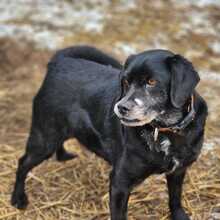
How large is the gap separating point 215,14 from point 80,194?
13.8 ft

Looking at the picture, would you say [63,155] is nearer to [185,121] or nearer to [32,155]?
[32,155]

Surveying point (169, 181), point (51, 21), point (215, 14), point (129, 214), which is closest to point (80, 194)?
point (129, 214)

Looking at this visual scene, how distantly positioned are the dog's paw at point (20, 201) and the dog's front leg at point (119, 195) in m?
0.99

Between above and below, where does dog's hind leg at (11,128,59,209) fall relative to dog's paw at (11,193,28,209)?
above

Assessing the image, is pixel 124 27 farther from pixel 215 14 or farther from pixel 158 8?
pixel 215 14

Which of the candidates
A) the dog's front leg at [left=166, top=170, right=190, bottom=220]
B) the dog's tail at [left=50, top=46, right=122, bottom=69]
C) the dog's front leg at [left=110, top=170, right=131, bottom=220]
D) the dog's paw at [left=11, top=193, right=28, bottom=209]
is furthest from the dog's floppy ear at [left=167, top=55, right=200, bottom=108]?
the dog's paw at [left=11, top=193, right=28, bottom=209]

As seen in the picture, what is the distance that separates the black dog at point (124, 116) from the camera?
131 inches

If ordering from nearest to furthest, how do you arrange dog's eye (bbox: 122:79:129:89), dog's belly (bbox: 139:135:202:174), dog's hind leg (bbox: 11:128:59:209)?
dog's eye (bbox: 122:79:129:89), dog's belly (bbox: 139:135:202:174), dog's hind leg (bbox: 11:128:59:209)

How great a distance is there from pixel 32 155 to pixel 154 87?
1.47 metres

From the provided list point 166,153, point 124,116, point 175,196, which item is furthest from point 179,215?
point 124,116

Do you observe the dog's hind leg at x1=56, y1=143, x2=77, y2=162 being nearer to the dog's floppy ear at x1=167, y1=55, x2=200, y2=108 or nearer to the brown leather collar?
the brown leather collar

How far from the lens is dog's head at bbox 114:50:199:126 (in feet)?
10.8

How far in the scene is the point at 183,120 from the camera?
3.46m

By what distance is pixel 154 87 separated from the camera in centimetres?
331
